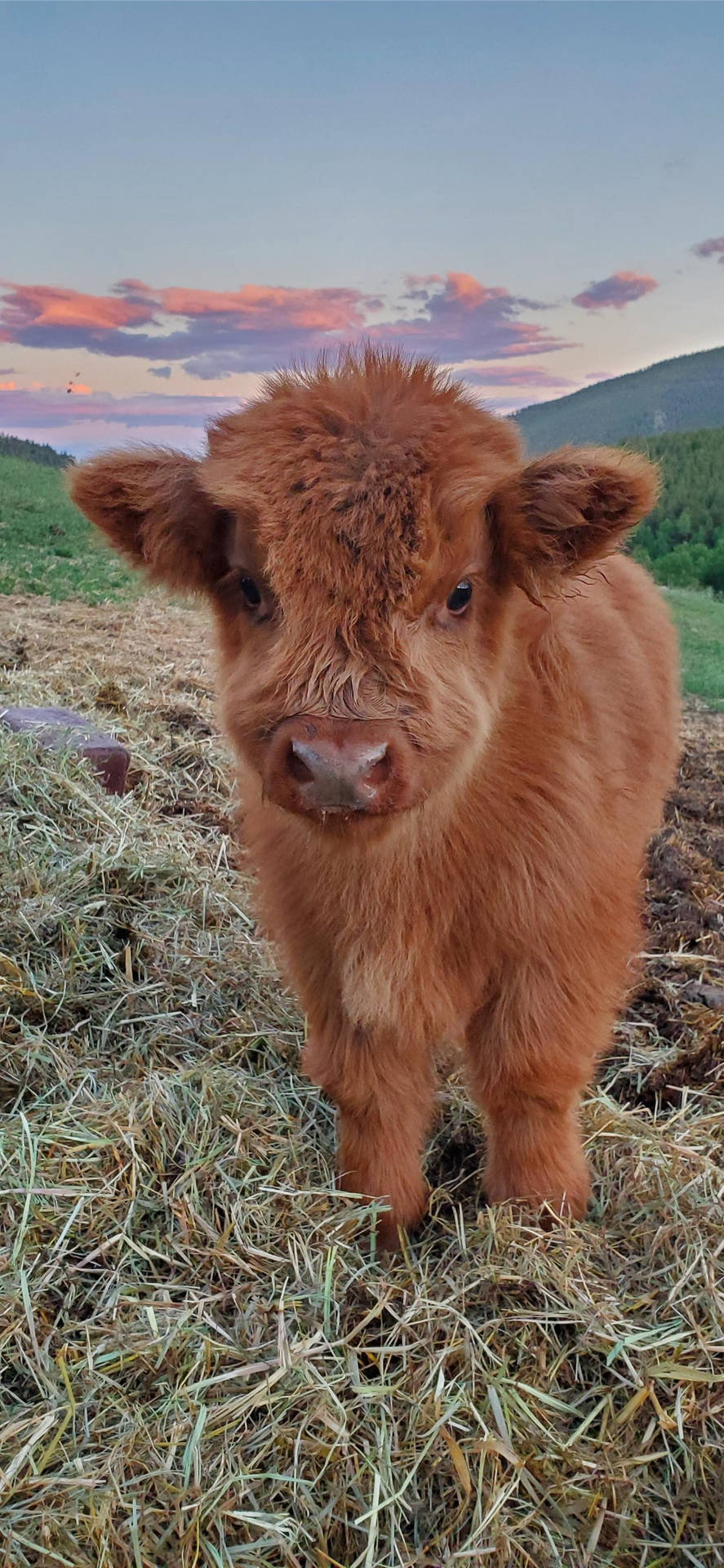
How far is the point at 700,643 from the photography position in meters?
9.20

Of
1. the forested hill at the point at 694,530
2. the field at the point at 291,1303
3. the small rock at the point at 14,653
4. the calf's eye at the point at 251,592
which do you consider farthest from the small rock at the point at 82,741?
the forested hill at the point at 694,530

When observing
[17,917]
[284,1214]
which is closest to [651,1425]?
[284,1214]

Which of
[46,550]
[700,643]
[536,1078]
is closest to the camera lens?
[536,1078]

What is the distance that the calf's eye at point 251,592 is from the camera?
221 cm

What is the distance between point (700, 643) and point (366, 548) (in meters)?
7.94

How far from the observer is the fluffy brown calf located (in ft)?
6.34

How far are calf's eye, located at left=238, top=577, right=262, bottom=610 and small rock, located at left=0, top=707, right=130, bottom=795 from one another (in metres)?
2.76

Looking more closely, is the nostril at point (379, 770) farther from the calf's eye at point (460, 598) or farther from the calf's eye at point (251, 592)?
the calf's eye at point (251, 592)

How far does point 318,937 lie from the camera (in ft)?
8.48

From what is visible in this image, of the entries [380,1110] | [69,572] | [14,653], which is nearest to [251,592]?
[380,1110]

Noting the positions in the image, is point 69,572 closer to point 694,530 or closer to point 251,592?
point 694,530

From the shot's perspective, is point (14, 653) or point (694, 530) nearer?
point (14, 653)

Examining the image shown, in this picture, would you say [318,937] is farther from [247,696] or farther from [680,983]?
[680,983]

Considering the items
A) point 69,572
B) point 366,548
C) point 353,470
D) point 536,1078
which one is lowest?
point 536,1078
